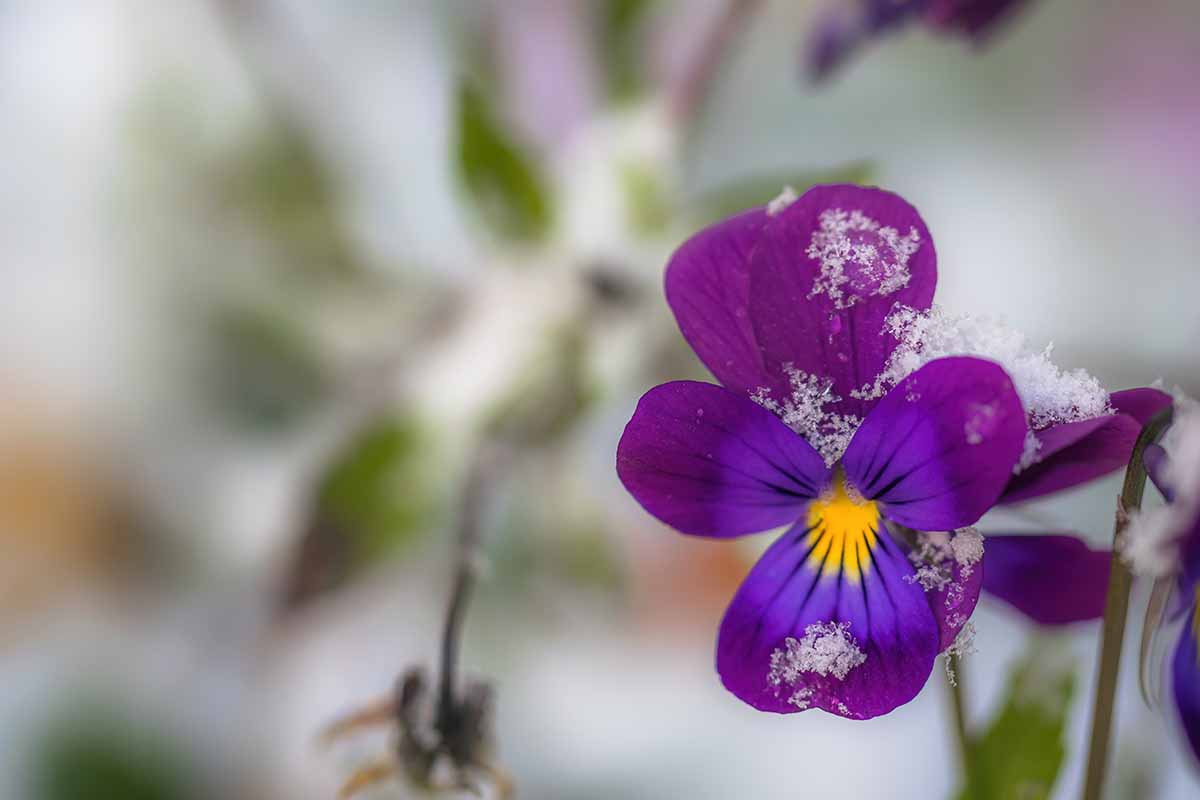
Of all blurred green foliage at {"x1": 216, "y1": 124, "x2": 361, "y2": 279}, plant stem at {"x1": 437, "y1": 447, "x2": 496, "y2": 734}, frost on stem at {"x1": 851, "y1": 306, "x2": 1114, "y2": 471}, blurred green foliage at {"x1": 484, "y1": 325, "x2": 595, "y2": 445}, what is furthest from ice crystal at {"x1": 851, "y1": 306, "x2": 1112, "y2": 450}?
blurred green foliage at {"x1": 216, "y1": 124, "x2": 361, "y2": 279}

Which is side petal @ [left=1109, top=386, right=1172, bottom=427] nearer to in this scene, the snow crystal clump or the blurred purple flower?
the snow crystal clump

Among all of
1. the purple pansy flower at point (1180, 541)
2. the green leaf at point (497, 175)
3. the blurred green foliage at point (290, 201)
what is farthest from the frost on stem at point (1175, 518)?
the blurred green foliage at point (290, 201)

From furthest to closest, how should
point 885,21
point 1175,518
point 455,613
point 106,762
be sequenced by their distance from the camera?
point 106,762, point 885,21, point 455,613, point 1175,518

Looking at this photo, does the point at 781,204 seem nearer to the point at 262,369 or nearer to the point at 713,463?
the point at 713,463

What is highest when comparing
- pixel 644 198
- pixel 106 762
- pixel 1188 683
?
pixel 644 198

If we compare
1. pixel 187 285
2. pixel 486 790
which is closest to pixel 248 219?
pixel 187 285

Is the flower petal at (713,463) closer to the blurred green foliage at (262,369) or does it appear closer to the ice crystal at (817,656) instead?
the ice crystal at (817,656)

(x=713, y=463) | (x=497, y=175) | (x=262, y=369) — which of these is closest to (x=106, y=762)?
(x=262, y=369)

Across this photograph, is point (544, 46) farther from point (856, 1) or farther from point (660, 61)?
point (856, 1)
